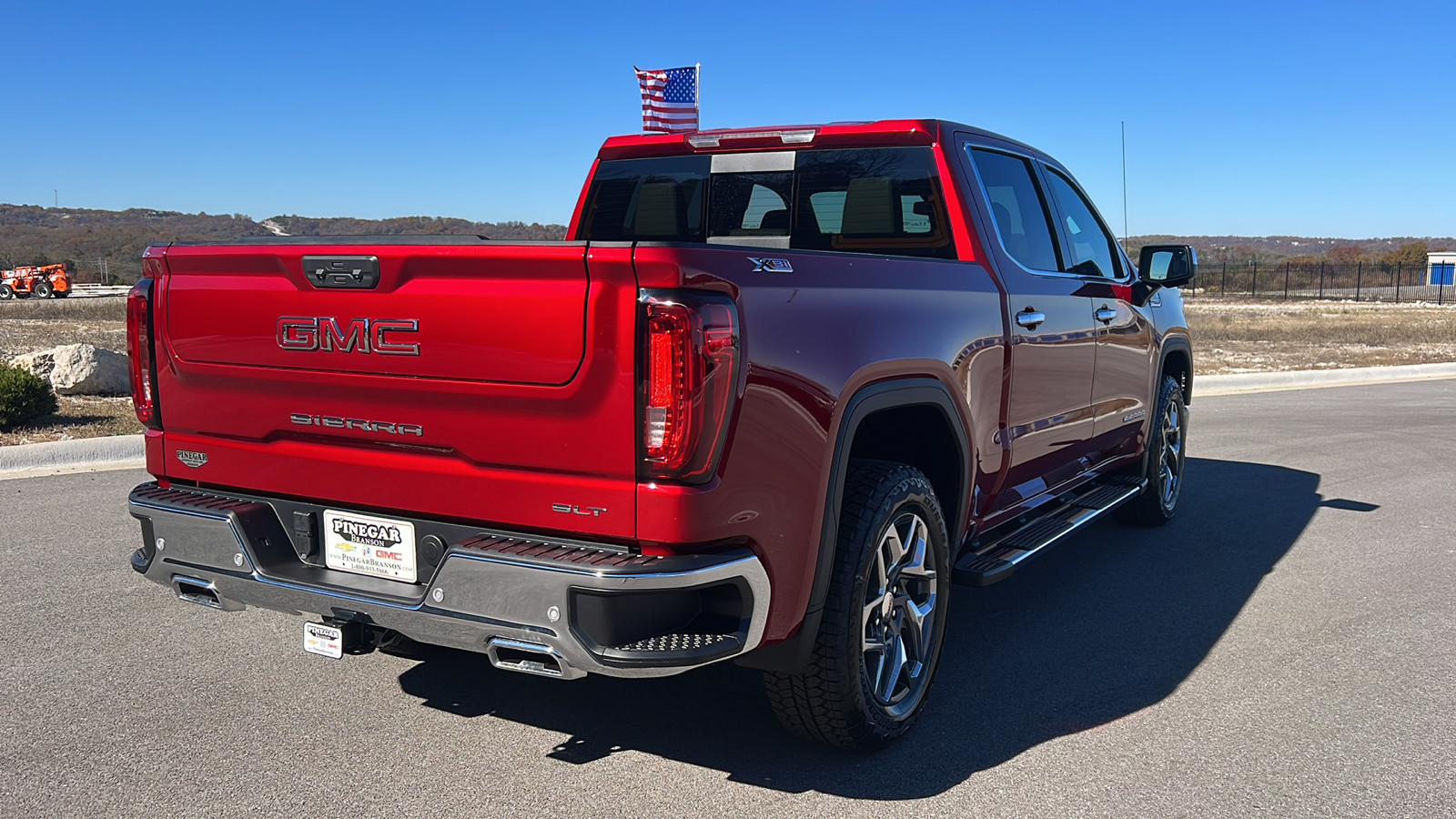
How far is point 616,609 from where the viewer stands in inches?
115

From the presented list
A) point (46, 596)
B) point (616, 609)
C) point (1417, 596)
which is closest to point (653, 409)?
point (616, 609)

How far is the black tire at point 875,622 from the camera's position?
11.5 feet

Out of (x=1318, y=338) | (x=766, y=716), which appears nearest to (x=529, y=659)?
(x=766, y=716)

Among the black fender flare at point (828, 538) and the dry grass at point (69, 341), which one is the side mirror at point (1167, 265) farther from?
the dry grass at point (69, 341)

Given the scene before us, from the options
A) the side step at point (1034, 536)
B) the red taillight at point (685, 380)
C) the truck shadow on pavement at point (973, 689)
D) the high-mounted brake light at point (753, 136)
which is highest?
the high-mounted brake light at point (753, 136)

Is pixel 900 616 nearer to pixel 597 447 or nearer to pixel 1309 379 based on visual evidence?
pixel 597 447

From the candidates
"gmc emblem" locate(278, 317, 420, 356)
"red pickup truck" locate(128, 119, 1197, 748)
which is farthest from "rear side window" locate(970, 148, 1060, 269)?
"gmc emblem" locate(278, 317, 420, 356)

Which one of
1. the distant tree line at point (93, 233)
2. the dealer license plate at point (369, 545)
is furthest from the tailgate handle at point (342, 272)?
the distant tree line at point (93, 233)

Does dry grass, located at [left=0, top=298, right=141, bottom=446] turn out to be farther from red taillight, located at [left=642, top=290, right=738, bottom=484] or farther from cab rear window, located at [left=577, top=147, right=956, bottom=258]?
red taillight, located at [left=642, top=290, right=738, bottom=484]

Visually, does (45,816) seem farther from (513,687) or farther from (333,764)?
(513,687)

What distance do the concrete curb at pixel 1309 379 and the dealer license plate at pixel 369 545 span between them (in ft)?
43.9

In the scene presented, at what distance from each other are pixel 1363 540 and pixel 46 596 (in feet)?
22.9

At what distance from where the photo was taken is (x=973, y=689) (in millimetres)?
4422

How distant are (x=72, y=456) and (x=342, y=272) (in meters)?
6.85
